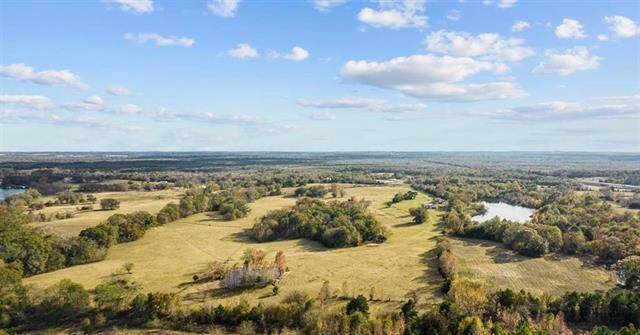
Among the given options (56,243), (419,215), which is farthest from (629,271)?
(56,243)

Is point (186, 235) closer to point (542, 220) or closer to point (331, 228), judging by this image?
point (331, 228)

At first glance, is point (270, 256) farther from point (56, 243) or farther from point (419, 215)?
point (419, 215)

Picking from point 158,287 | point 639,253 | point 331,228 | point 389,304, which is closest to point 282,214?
point 331,228

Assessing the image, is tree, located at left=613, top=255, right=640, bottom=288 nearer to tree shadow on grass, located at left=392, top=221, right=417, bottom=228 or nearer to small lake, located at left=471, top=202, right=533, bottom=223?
tree shadow on grass, located at left=392, top=221, right=417, bottom=228

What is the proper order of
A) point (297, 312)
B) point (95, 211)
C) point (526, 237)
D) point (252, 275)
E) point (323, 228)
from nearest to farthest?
point (297, 312)
point (252, 275)
point (526, 237)
point (323, 228)
point (95, 211)

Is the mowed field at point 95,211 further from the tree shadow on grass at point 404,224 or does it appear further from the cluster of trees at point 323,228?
the tree shadow on grass at point 404,224

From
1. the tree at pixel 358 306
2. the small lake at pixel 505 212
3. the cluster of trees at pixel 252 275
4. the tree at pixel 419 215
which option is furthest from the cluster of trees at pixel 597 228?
the cluster of trees at pixel 252 275

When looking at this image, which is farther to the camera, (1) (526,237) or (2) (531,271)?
(1) (526,237)
